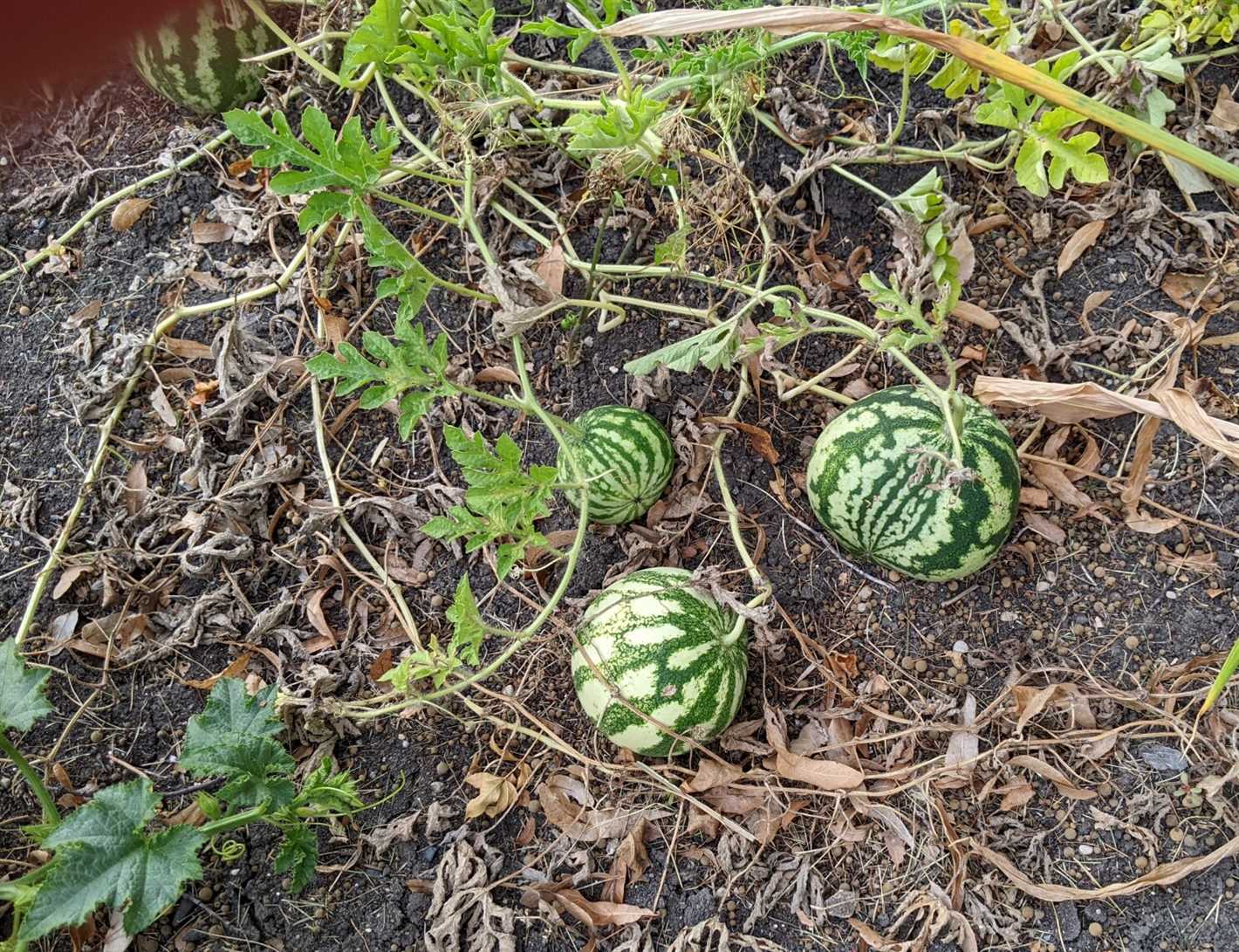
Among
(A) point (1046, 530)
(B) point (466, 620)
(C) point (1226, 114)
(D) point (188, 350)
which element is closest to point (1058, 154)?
(A) point (1046, 530)

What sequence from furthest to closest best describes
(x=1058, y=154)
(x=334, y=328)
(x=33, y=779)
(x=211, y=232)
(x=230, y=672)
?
(x=211, y=232)
(x=334, y=328)
(x=230, y=672)
(x=33, y=779)
(x=1058, y=154)

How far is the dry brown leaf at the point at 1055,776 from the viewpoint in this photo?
217cm

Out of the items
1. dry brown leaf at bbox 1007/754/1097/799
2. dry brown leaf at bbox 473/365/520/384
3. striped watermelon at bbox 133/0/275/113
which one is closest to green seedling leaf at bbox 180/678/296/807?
dry brown leaf at bbox 473/365/520/384

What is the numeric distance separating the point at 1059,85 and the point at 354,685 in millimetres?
1899

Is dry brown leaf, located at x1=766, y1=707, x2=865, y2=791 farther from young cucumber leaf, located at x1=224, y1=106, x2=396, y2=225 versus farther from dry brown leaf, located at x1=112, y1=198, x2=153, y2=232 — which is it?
dry brown leaf, located at x1=112, y1=198, x2=153, y2=232

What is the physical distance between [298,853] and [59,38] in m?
2.01

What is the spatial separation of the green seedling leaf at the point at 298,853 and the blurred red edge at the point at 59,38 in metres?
1.93

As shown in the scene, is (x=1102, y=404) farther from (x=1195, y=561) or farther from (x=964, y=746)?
(x=964, y=746)

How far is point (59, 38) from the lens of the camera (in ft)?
0.84

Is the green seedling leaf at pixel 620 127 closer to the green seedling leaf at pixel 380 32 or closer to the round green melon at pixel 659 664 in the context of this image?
the green seedling leaf at pixel 380 32

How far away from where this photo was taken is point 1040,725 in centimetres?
222

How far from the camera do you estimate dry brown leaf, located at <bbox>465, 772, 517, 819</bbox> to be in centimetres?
221

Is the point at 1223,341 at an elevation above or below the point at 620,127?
below

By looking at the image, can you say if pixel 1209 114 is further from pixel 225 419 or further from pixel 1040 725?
pixel 225 419
